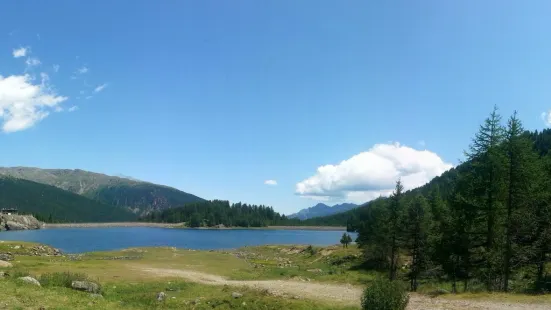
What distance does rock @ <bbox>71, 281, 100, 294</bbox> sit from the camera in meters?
28.2

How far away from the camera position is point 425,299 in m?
30.6

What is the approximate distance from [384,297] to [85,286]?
67.7 ft

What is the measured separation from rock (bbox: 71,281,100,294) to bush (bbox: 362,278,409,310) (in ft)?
62.8

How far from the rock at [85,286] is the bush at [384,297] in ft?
62.8

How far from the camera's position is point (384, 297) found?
2225 centimetres

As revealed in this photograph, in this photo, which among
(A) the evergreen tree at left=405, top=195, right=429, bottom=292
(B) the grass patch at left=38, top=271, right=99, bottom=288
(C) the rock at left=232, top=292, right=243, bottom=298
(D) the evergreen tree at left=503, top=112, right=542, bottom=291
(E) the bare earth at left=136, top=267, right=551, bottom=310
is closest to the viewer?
(E) the bare earth at left=136, top=267, right=551, bottom=310

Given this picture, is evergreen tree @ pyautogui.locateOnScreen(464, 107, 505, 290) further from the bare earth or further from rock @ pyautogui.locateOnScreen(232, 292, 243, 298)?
rock @ pyautogui.locateOnScreen(232, 292, 243, 298)

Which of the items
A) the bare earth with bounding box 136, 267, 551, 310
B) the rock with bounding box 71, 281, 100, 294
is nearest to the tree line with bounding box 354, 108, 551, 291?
the bare earth with bounding box 136, 267, 551, 310

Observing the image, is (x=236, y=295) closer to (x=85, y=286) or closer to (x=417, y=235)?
(x=85, y=286)

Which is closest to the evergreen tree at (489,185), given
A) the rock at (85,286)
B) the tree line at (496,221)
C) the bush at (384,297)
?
the tree line at (496,221)

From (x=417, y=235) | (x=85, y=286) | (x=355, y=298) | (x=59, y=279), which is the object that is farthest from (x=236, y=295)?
(x=417, y=235)

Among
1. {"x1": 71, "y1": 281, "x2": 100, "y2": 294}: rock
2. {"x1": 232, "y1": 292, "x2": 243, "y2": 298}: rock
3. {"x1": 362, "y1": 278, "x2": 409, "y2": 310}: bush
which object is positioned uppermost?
{"x1": 362, "y1": 278, "x2": 409, "y2": 310}: bush

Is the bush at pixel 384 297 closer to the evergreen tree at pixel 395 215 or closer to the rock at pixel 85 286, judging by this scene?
the rock at pixel 85 286

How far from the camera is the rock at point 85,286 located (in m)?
28.2
